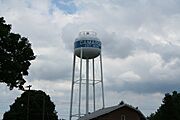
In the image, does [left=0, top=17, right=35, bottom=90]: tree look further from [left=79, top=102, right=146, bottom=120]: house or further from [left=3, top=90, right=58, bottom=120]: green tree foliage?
[left=3, top=90, right=58, bottom=120]: green tree foliage

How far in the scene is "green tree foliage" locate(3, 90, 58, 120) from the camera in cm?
7594

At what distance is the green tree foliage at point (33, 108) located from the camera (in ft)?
249

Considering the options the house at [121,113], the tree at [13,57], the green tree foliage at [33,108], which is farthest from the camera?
the green tree foliage at [33,108]

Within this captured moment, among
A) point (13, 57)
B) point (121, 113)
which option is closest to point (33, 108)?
point (121, 113)

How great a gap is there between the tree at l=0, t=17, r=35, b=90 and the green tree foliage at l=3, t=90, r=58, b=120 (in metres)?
37.9

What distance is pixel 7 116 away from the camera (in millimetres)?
77750

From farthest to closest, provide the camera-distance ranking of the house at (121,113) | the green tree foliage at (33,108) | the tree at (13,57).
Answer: the green tree foliage at (33,108) → the house at (121,113) → the tree at (13,57)

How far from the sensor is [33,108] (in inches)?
3049

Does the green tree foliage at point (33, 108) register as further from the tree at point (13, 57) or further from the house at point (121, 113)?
the tree at point (13, 57)

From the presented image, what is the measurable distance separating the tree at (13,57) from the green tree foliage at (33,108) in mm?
37865

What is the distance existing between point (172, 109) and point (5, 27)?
26488 mm

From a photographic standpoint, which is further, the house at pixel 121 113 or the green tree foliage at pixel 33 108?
the green tree foliage at pixel 33 108

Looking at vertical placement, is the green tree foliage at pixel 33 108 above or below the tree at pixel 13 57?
above

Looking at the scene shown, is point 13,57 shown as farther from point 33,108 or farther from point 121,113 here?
point 33,108
